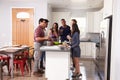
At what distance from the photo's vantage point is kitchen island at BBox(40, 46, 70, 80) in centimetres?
449

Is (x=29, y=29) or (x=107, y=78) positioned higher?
(x=29, y=29)

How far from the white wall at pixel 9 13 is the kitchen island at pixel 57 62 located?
3.32m

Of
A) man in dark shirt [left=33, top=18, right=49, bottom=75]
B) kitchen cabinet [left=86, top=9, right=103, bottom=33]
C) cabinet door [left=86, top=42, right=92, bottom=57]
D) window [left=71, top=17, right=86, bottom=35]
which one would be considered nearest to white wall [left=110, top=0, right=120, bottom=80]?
man in dark shirt [left=33, top=18, right=49, bottom=75]

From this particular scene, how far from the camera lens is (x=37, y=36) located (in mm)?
5406

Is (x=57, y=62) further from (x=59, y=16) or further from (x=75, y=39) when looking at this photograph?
(x=59, y=16)

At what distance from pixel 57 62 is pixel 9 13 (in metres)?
3.99

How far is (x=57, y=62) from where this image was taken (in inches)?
179

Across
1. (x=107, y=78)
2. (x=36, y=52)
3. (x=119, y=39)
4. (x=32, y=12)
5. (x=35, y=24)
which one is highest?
(x=32, y=12)

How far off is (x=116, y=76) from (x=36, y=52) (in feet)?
8.48

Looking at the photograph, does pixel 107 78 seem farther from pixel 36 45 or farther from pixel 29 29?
pixel 29 29

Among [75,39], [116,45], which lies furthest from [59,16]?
[116,45]

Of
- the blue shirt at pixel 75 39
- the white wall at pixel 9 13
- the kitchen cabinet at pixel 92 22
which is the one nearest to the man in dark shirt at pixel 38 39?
the blue shirt at pixel 75 39

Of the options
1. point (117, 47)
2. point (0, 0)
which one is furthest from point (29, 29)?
point (117, 47)

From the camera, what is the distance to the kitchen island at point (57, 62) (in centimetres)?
449
